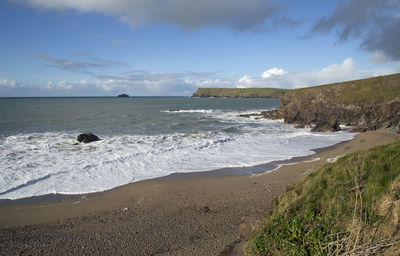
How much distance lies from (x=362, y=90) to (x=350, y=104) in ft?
14.1

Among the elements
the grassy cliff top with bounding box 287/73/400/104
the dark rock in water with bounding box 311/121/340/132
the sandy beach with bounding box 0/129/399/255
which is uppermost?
the grassy cliff top with bounding box 287/73/400/104

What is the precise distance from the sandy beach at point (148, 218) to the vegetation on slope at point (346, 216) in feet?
3.98

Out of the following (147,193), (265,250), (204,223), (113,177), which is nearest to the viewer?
(265,250)

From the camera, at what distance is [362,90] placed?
→ 1432 inches

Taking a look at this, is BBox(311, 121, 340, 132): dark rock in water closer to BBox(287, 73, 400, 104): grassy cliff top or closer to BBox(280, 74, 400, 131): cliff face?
BBox(280, 74, 400, 131): cliff face

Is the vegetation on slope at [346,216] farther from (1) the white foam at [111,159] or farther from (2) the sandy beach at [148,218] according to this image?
(1) the white foam at [111,159]

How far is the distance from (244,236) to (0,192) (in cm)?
1091

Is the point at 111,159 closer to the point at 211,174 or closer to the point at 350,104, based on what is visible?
the point at 211,174

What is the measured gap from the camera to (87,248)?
6.62m

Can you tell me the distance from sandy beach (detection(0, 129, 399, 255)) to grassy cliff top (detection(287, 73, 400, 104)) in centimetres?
2878

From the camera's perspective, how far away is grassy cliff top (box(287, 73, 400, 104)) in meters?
33.2

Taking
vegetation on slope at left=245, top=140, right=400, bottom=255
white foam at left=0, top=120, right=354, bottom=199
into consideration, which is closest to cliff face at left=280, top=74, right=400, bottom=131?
white foam at left=0, top=120, right=354, bottom=199

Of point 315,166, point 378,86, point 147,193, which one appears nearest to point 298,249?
point 147,193

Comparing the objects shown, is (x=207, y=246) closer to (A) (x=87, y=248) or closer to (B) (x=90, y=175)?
(A) (x=87, y=248)
